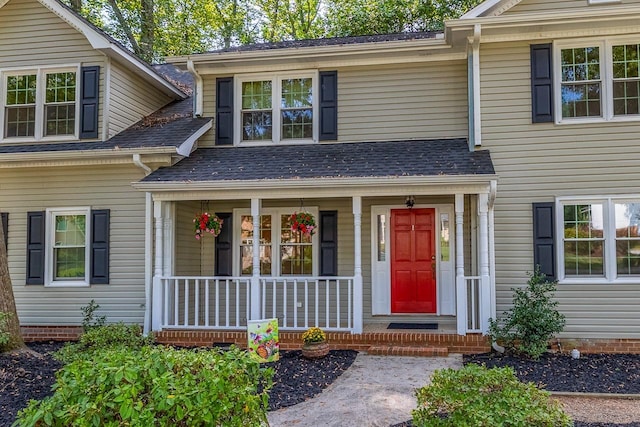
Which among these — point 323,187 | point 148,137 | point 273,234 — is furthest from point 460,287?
point 148,137

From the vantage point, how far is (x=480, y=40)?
878cm

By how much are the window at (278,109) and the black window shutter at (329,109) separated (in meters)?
0.19

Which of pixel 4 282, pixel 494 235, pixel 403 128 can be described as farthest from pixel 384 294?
pixel 4 282

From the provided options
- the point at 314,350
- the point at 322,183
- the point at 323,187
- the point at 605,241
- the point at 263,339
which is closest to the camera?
the point at 263,339

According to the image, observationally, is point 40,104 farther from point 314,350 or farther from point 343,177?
point 314,350

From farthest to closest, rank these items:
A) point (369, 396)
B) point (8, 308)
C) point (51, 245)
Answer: point (51, 245), point (8, 308), point (369, 396)

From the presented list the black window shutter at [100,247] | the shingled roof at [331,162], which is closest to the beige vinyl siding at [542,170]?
the shingled roof at [331,162]

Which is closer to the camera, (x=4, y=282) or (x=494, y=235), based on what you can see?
(x=4, y=282)

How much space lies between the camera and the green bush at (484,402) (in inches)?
139

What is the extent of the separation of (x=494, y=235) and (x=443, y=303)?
173 centimetres

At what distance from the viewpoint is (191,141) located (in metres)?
9.95

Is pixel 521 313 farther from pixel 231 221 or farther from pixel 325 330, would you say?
pixel 231 221

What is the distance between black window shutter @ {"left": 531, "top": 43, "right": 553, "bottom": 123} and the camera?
8.66 metres

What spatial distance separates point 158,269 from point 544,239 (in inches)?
253
